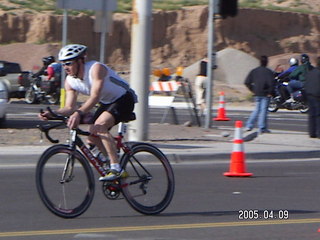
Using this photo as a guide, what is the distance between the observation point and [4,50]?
47.8m

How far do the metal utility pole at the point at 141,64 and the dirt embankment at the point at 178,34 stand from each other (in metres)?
32.8

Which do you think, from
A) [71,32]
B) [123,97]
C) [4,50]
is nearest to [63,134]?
[123,97]

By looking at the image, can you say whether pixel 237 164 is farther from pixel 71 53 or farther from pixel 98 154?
pixel 71 53

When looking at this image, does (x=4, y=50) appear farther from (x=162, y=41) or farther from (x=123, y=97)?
(x=123, y=97)

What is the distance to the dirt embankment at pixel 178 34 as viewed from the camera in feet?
170

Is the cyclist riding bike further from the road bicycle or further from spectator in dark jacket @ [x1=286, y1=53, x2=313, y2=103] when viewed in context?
spectator in dark jacket @ [x1=286, y1=53, x2=313, y2=103]

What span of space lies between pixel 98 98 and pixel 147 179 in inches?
45.0

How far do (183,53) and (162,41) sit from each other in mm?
1612

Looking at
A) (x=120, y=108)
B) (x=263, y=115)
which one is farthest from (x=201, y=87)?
(x=120, y=108)

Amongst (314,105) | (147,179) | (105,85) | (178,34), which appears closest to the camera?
(105,85)

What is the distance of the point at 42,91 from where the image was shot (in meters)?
29.6

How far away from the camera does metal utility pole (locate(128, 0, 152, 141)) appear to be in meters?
15.4
